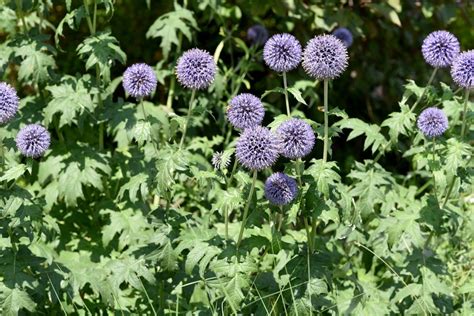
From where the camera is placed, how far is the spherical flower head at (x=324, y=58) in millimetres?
3383

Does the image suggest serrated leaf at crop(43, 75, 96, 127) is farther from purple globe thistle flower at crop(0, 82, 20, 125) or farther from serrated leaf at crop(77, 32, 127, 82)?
purple globe thistle flower at crop(0, 82, 20, 125)

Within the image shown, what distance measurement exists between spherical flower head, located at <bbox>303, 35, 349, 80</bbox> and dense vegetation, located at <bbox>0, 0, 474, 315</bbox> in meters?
0.06

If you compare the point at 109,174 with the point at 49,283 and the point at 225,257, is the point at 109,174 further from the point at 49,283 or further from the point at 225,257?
the point at 225,257

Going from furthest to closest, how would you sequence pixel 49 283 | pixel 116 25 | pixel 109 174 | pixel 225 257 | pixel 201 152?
1. pixel 116 25
2. pixel 201 152
3. pixel 109 174
4. pixel 49 283
5. pixel 225 257

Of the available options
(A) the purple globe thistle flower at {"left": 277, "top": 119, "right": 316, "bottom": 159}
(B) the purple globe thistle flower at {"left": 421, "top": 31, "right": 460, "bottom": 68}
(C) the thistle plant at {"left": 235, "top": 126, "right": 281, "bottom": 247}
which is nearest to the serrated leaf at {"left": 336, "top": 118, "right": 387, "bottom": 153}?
(B) the purple globe thistle flower at {"left": 421, "top": 31, "right": 460, "bottom": 68}

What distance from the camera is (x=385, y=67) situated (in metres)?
6.27

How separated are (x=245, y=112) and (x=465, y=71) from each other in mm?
1107

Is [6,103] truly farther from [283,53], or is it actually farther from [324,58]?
[324,58]

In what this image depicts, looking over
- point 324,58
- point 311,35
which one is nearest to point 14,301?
point 324,58

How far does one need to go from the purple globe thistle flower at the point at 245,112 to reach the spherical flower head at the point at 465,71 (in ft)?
3.31

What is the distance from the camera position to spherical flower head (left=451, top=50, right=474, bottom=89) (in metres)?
3.67

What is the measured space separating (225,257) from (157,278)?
625mm

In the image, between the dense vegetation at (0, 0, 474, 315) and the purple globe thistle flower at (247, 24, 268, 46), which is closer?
the dense vegetation at (0, 0, 474, 315)

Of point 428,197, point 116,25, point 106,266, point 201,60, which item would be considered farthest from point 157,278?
point 116,25
